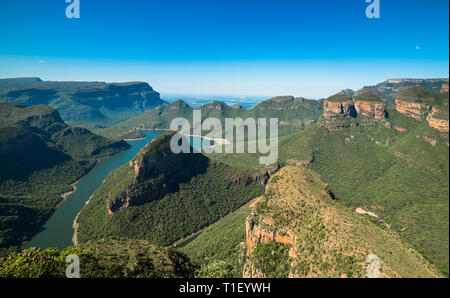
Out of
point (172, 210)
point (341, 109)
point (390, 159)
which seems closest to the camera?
point (172, 210)

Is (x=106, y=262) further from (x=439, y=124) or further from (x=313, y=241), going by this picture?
(x=439, y=124)

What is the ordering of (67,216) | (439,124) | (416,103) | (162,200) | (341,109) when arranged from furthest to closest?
(341,109), (416,103), (67,216), (162,200), (439,124)

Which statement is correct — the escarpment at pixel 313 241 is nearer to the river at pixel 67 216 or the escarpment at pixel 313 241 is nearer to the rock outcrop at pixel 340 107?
the river at pixel 67 216

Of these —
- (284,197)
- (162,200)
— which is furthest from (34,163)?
(284,197)

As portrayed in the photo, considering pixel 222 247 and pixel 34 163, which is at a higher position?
pixel 34 163

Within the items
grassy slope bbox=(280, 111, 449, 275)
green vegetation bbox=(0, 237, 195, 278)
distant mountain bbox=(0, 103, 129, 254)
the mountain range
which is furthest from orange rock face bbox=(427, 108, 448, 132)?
distant mountain bbox=(0, 103, 129, 254)

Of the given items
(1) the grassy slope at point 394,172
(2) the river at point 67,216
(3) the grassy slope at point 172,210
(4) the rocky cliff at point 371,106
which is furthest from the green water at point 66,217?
(4) the rocky cliff at point 371,106

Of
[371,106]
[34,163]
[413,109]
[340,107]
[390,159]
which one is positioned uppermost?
[340,107]
